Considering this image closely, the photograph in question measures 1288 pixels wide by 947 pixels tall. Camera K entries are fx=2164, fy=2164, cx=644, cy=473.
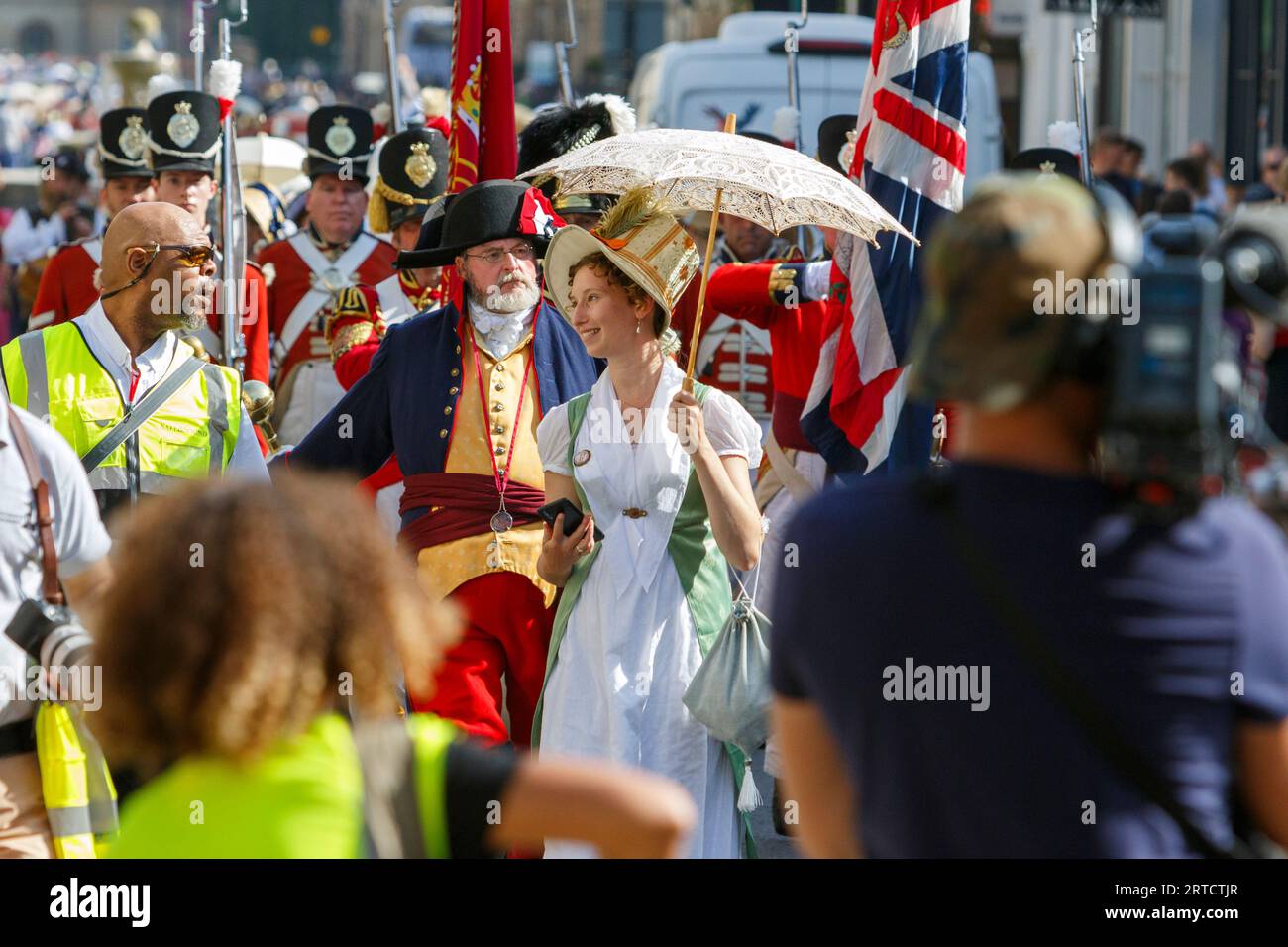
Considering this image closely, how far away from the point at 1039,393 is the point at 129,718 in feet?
3.67

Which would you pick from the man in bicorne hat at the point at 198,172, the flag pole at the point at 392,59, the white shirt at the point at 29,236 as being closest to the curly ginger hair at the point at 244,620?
the man in bicorne hat at the point at 198,172

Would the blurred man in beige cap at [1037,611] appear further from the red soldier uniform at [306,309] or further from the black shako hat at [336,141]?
the black shako hat at [336,141]

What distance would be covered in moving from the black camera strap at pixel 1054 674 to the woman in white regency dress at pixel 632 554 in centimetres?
246

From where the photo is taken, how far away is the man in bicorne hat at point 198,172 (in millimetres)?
8227

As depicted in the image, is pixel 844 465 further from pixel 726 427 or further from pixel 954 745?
pixel 954 745

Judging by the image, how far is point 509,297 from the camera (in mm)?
5793

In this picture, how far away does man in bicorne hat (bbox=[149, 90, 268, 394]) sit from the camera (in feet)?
27.0

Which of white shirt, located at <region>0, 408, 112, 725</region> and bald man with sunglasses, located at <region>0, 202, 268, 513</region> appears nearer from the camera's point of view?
white shirt, located at <region>0, 408, 112, 725</region>

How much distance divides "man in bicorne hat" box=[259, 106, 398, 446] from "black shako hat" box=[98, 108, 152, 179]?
0.69m

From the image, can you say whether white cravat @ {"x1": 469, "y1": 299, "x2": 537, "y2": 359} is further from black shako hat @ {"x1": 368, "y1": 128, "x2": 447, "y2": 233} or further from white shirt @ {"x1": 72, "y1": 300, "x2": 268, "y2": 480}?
black shako hat @ {"x1": 368, "y1": 128, "x2": 447, "y2": 233}

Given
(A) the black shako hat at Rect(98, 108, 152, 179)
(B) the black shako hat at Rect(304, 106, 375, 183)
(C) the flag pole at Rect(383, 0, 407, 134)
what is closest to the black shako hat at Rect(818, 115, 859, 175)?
(C) the flag pole at Rect(383, 0, 407, 134)

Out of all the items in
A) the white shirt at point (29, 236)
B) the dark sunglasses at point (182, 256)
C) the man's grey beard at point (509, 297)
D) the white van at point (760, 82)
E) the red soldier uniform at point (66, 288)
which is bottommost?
the man's grey beard at point (509, 297)
